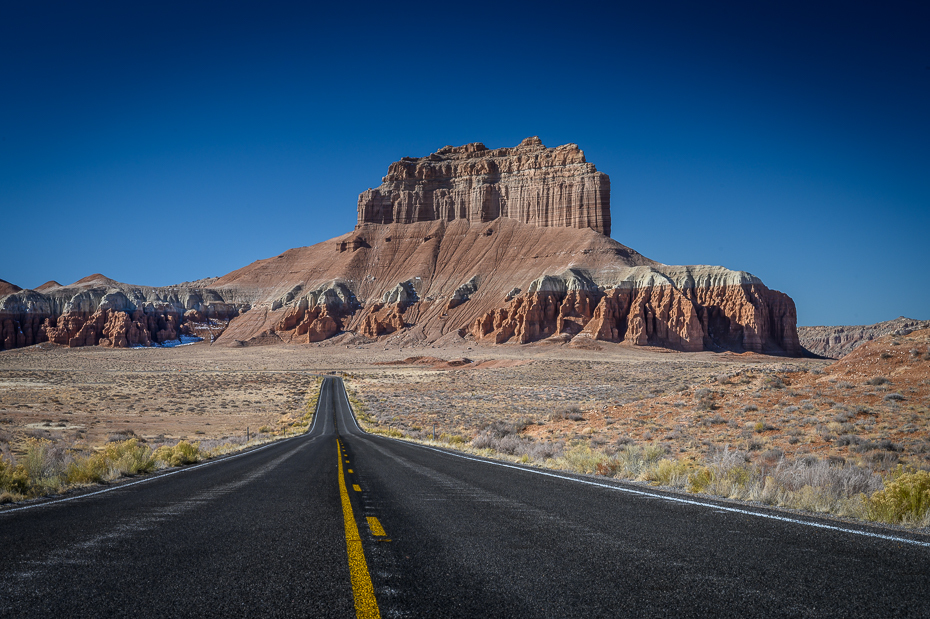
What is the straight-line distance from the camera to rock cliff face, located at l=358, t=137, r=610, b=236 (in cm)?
12850

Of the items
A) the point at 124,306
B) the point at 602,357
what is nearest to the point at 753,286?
the point at 602,357

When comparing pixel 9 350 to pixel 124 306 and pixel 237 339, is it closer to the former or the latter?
pixel 124 306

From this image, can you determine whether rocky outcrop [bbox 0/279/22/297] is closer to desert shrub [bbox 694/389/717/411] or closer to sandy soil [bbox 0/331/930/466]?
sandy soil [bbox 0/331/930/466]

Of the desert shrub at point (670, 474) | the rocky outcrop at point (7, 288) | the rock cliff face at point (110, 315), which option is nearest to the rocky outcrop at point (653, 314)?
the rock cliff face at point (110, 315)

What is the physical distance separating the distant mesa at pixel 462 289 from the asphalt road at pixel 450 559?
307 feet

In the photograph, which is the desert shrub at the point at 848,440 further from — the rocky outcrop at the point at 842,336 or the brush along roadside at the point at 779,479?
the rocky outcrop at the point at 842,336

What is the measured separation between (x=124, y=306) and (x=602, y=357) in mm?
119033

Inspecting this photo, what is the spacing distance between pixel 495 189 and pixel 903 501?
135m

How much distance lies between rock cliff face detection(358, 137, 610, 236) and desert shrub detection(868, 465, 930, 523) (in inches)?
4857

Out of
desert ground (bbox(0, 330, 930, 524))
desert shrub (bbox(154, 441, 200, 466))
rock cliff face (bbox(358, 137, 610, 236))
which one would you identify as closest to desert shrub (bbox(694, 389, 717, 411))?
desert ground (bbox(0, 330, 930, 524))

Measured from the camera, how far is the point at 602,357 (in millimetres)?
87625

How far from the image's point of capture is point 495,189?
138 metres

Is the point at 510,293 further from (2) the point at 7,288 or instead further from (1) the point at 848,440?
(2) the point at 7,288

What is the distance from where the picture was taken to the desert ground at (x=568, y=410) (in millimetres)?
14461
